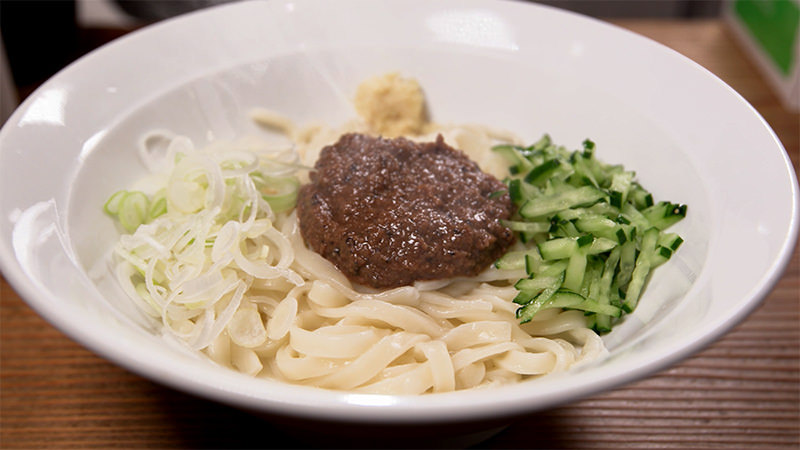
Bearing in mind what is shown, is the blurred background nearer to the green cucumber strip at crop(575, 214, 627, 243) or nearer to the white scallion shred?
the white scallion shred

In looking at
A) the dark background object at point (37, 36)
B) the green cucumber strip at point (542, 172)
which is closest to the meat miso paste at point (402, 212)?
the green cucumber strip at point (542, 172)

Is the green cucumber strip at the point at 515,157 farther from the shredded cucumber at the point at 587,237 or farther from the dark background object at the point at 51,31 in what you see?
the dark background object at the point at 51,31

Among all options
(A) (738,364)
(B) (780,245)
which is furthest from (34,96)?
(A) (738,364)

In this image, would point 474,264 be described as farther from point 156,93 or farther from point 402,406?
point 156,93

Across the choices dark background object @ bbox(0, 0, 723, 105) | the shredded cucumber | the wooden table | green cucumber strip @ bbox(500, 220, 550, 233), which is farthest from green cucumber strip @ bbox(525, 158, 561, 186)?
dark background object @ bbox(0, 0, 723, 105)

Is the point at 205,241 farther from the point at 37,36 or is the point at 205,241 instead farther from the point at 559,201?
the point at 37,36

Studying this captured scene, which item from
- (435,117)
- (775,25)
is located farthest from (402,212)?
(775,25)
